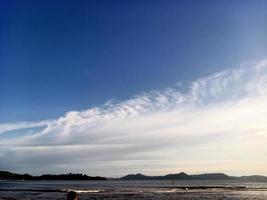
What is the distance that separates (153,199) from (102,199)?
25.2 feet

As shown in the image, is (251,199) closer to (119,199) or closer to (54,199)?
(119,199)

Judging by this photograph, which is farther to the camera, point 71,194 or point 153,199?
point 153,199

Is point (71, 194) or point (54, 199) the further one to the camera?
point (54, 199)

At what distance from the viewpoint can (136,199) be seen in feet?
214

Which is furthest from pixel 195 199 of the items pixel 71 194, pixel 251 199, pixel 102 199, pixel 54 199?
pixel 71 194

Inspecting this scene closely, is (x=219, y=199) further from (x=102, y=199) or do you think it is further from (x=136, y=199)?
(x=102, y=199)

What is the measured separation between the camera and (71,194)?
13898 mm

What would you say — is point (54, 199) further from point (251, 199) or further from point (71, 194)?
point (71, 194)

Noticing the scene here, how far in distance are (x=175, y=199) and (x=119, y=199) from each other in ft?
27.8

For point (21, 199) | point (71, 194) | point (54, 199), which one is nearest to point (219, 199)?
point (54, 199)

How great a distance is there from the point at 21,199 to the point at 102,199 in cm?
1197

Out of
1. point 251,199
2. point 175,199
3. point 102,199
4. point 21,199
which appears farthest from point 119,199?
point 251,199

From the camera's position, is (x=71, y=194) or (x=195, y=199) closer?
(x=71, y=194)

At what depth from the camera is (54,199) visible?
66500 mm
